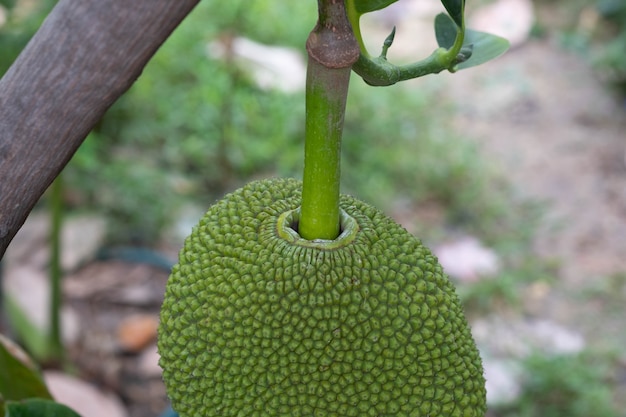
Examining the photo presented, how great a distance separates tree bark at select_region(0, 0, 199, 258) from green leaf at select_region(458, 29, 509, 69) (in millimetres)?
305

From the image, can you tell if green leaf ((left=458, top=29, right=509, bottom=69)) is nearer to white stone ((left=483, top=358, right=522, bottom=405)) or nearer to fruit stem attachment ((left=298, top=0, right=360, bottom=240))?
fruit stem attachment ((left=298, top=0, right=360, bottom=240))

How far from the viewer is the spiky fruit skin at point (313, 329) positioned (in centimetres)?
58

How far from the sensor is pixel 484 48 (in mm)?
663

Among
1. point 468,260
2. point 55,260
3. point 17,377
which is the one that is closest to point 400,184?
point 468,260

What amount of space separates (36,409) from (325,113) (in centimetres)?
33

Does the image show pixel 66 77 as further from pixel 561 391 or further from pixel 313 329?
pixel 561 391

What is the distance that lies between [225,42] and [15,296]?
1050 mm

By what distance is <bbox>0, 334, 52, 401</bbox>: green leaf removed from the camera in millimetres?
794

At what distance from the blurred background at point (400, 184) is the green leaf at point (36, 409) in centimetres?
81

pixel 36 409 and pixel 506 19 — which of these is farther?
pixel 506 19

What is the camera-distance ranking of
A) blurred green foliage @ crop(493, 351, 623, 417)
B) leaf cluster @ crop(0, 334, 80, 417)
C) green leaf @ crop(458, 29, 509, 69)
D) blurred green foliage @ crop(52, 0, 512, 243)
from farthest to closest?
blurred green foliage @ crop(52, 0, 512, 243), blurred green foliage @ crop(493, 351, 623, 417), leaf cluster @ crop(0, 334, 80, 417), green leaf @ crop(458, 29, 509, 69)

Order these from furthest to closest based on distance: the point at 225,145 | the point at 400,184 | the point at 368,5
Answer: the point at 400,184 → the point at 225,145 → the point at 368,5

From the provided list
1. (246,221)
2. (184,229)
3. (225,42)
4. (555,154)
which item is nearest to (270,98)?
(225,42)

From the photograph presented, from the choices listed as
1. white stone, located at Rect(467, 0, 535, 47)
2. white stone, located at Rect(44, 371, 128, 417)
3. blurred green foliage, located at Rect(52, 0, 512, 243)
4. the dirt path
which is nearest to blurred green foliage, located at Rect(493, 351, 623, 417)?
the dirt path
